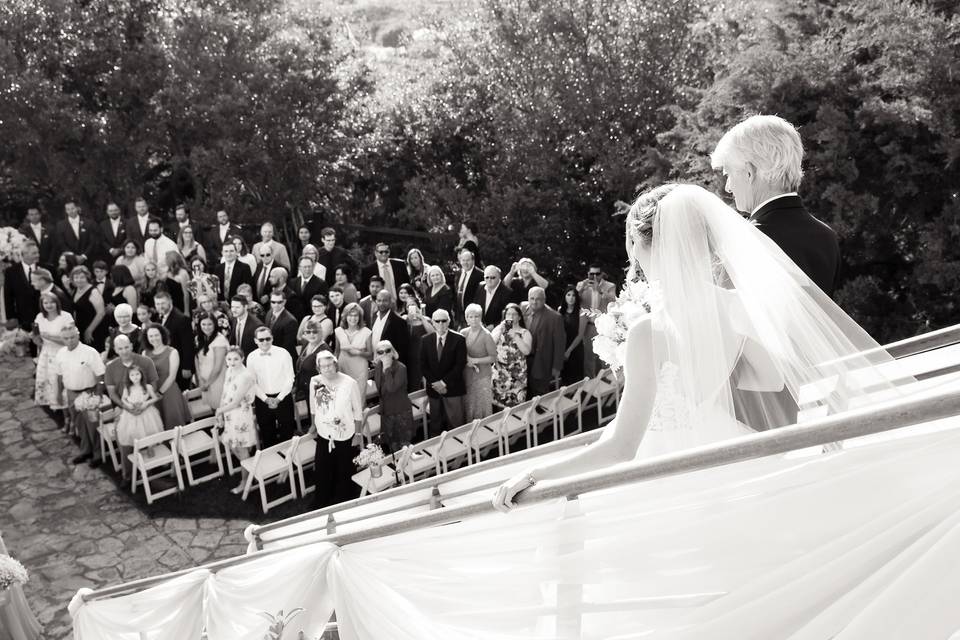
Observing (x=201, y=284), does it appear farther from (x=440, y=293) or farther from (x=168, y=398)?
(x=440, y=293)

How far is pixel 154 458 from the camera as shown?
9.11 m

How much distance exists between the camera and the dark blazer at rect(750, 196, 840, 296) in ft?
10.7

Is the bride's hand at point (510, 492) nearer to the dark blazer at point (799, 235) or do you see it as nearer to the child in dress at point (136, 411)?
the dark blazer at point (799, 235)

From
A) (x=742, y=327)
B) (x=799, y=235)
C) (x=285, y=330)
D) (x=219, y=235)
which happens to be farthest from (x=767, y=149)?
(x=219, y=235)

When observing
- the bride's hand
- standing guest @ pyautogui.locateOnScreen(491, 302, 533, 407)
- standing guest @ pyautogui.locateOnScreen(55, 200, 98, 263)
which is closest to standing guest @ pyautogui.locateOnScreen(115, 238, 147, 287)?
standing guest @ pyautogui.locateOnScreen(55, 200, 98, 263)

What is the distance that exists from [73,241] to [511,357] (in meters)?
8.48

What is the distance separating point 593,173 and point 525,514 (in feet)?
39.7

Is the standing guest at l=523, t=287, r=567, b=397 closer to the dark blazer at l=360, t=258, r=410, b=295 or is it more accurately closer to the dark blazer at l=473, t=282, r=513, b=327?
the dark blazer at l=473, t=282, r=513, b=327

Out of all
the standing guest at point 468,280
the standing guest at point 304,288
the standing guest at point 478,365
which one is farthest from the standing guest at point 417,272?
the standing guest at point 478,365

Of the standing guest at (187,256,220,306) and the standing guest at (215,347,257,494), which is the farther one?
the standing guest at (187,256,220,306)

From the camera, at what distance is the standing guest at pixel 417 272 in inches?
490

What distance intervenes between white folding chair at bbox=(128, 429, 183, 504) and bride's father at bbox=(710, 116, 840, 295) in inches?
279

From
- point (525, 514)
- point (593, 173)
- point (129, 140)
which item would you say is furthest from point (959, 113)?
point (129, 140)

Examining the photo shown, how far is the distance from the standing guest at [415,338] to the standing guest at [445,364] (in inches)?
13.7
